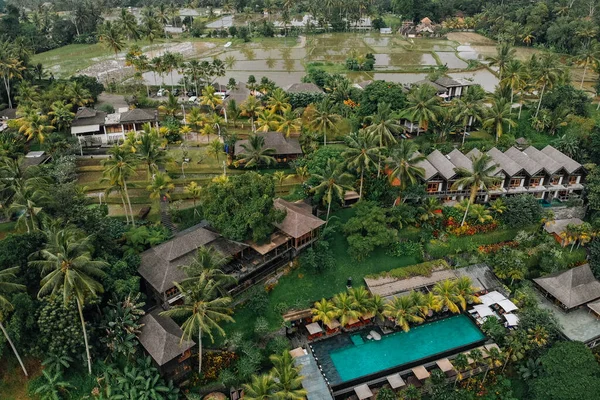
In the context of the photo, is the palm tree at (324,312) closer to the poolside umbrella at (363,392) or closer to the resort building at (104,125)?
the poolside umbrella at (363,392)

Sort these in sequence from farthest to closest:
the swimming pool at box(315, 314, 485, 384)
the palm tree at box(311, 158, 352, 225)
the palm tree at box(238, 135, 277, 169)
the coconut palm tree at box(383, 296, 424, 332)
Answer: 1. the palm tree at box(238, 135, 277, 169)
2. the palm tree at box(311, 158, 352, 225)
3. the coconut palm tree at box(383, 296, 424, 332)
4. the swimming pool at box(315, 314, 485, 384)

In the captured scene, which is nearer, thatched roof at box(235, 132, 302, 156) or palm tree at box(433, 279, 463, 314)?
palm tree at box(433, 279, 463, 314)

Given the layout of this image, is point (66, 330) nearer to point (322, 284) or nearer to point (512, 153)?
point (322, 284)

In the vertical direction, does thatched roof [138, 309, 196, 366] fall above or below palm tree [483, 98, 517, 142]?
below

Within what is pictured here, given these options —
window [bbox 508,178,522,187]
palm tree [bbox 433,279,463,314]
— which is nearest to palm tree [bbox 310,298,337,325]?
palm tree [bbox 433,279,463,314]

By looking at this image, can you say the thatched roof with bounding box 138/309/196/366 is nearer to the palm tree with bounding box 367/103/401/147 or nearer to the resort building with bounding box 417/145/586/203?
the palm tree with bounding box 367/103/401/147

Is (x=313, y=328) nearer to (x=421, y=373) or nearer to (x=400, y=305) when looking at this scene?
(x=400, y=305)

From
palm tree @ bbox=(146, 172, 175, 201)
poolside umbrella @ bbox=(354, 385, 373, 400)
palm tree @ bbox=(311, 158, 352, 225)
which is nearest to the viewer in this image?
poolside umbrella @ bbox=(354, 385, 373, 400)
